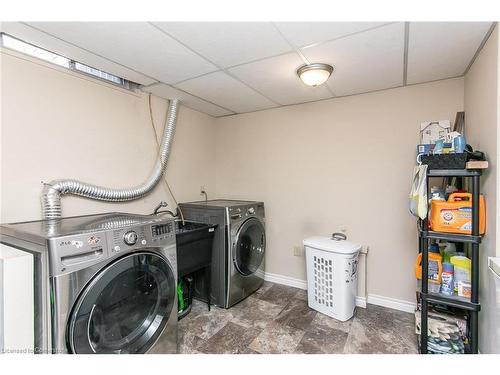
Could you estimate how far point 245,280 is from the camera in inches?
101

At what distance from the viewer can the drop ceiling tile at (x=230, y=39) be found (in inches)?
54.6

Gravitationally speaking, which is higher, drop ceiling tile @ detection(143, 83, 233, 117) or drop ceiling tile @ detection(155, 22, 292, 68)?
drop ceiling tile @ detection(143, 83, 233, 117)

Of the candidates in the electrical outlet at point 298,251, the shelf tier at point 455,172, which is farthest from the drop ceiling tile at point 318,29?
the electrical outlet at point 298,251

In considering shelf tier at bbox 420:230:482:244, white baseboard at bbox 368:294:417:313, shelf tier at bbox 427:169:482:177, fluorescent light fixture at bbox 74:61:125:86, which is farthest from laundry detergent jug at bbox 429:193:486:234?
fluorescent light fixture at bbox 74:61:125:86

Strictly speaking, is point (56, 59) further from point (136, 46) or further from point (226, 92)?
point (226, 92)

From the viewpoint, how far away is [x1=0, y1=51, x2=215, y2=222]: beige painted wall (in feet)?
5.19

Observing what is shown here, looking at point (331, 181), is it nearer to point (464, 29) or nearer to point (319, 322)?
point (319, 322)

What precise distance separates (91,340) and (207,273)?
1251 mm

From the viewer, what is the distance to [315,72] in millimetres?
1847

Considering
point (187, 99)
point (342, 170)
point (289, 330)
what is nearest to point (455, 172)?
point (342, 170)

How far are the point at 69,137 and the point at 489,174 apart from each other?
284cm

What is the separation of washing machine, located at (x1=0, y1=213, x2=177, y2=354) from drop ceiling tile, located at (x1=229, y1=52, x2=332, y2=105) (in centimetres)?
132

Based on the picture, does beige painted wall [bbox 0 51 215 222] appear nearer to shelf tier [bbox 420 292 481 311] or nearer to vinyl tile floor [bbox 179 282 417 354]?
vinyl tile floor [bbox 179 282 417 354]

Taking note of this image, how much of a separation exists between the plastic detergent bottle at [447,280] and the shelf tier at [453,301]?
0.15 ft
